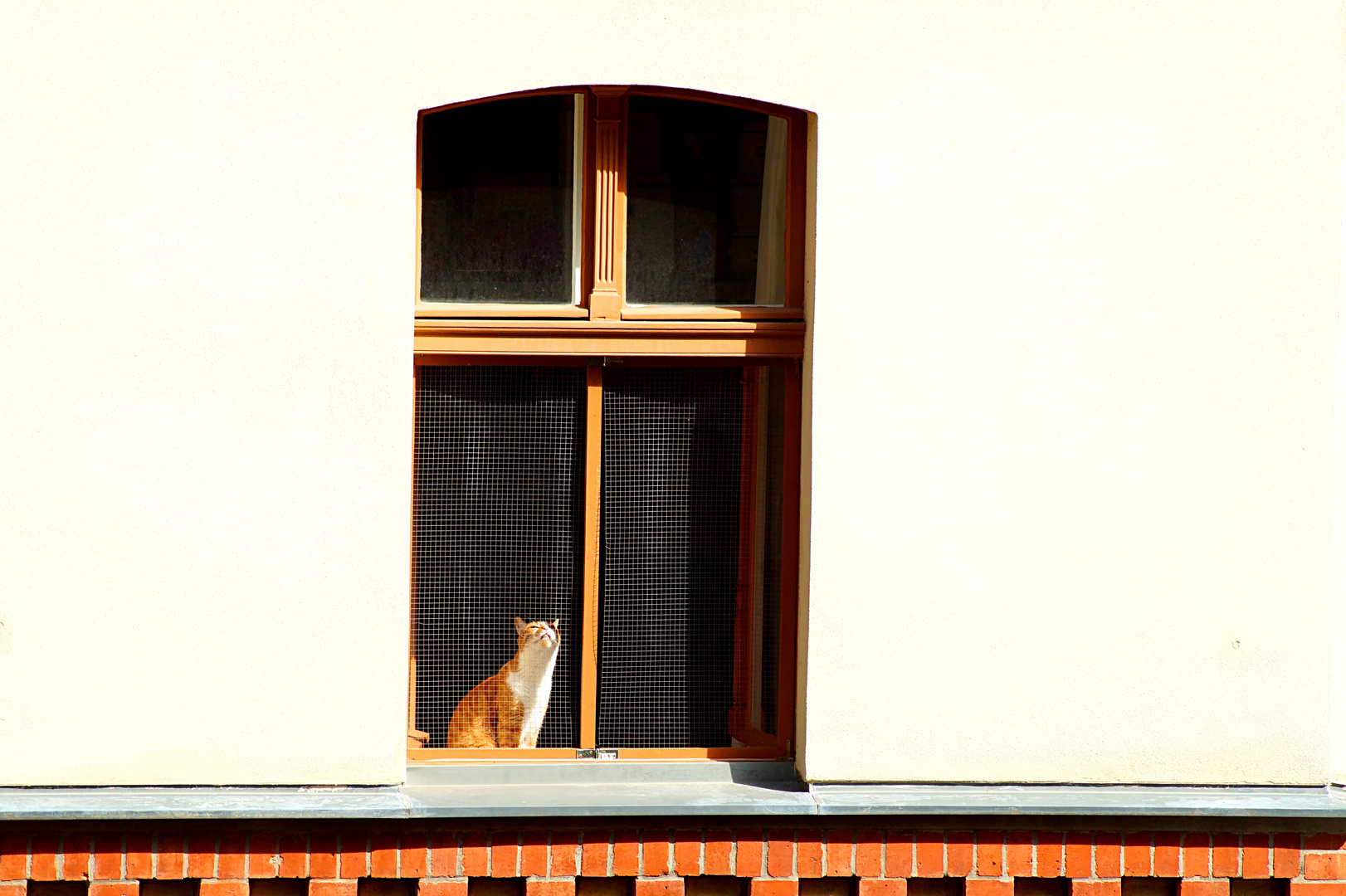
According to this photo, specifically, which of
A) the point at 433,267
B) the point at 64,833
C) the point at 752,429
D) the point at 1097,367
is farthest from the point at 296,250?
the point at 1097,367

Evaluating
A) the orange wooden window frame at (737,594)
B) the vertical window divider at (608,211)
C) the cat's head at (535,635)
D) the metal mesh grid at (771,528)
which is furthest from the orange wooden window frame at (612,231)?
the cat's head at (535,635)

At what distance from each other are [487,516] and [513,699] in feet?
2.16

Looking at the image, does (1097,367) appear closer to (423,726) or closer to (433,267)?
(433,267)

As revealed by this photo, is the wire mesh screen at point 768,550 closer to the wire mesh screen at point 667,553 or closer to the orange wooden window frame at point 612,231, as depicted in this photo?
the wire mesh screen at point 667,553

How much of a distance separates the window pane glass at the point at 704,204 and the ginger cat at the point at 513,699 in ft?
4.15

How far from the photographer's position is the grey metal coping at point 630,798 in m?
4.18

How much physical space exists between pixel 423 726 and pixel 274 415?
48.2 inches

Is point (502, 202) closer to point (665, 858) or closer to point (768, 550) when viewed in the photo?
point (768, 550)

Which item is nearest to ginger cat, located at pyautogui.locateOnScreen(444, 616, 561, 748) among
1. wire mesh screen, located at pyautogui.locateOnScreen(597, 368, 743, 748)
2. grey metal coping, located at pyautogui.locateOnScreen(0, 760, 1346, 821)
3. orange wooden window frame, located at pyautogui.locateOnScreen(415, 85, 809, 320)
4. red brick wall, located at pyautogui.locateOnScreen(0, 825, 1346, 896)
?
grey metal coping, located at pyautogui.locateOnScreen(0, 760, 1346, 821)

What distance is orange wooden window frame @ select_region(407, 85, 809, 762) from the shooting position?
4.56 metres

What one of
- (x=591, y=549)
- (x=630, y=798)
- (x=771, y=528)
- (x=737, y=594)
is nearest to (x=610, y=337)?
(x=591, y=549)

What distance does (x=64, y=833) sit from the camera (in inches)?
165

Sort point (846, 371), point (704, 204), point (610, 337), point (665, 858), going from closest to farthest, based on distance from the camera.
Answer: point (665, 858), point (846, 371), point (610, 337), point (704, 204)

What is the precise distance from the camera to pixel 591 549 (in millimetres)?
4625
